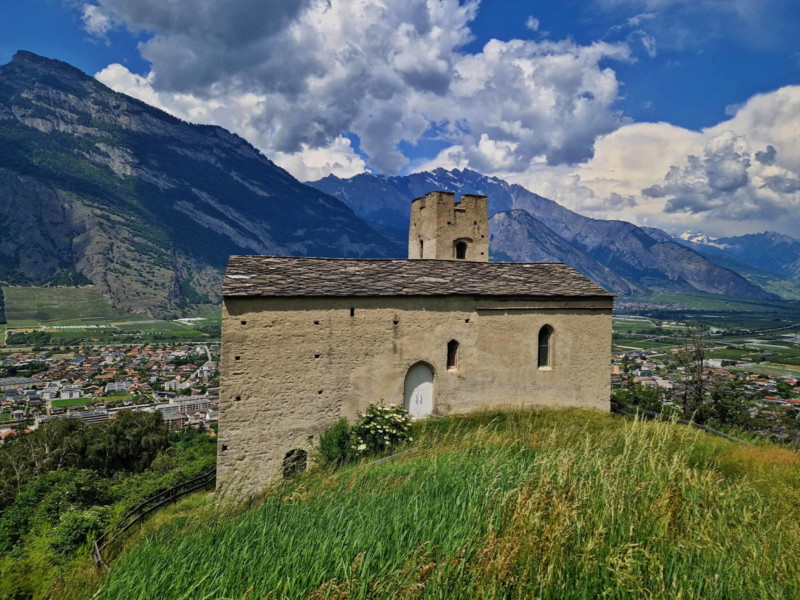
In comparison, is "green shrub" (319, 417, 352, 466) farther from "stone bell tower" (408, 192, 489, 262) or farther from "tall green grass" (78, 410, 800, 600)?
"stone bell tower" (408, 192, 489, 262)

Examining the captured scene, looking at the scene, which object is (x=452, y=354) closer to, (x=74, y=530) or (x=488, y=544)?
(x=488, y=544)

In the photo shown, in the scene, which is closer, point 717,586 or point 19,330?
point 717,586

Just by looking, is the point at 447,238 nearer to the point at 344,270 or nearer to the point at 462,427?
the point at 344,270

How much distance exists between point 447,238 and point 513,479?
21.0 meters

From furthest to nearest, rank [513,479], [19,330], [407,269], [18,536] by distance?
[19,330], [18,536], [407,269], [513,479]

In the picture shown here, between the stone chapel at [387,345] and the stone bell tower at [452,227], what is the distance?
15.5 feet

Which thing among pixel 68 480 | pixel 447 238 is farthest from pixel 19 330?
pixel 447 238

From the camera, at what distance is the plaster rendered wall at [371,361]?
51.5 feet

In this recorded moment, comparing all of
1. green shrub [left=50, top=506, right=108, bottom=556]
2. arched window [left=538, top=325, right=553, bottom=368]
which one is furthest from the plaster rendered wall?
green shrub [left=50, top=506, right=108, bottom=556]

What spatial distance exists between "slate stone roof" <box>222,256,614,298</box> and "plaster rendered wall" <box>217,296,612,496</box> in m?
0.40

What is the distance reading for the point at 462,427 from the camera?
1636 centimetres

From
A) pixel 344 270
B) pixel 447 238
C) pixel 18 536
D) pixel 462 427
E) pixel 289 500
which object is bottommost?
pixel 18 536

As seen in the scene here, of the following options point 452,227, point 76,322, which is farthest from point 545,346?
point 76,322

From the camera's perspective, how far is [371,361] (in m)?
17.5
